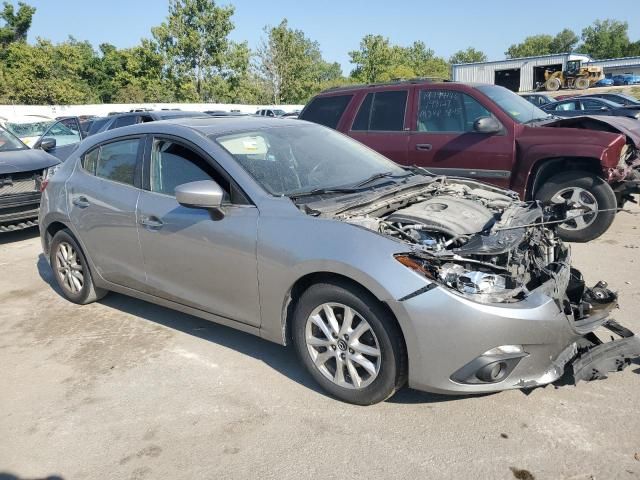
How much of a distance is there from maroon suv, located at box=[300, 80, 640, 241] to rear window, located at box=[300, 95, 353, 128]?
0.28 metres

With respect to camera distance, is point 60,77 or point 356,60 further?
point 356,60

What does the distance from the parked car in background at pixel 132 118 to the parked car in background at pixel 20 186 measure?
1.79 meters

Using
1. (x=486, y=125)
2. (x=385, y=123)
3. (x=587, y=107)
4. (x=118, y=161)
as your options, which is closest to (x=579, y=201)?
(x=486, y=125)

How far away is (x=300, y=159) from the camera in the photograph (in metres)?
4.07

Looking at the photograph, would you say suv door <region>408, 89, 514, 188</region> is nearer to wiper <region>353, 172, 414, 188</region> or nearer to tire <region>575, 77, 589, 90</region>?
wiper <region>353, 172, 414, 188</region>

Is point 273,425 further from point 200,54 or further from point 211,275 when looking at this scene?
point 200,54

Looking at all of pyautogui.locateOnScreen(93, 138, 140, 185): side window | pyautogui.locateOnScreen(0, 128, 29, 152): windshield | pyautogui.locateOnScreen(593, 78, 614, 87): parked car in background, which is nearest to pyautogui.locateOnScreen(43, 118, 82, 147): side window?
pyautogui.locateOnScreen(0, 128, 29, 152): windshield

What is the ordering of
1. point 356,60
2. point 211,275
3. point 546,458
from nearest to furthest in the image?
point 546,458 → point 211,275 → point 356,60

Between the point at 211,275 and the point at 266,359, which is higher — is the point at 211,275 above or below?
above

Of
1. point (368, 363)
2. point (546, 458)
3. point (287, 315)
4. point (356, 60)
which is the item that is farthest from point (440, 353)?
point (356, 60)

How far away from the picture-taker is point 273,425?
10.3 feet

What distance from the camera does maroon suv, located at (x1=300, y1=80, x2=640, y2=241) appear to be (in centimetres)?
635

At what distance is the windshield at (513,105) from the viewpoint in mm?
6883

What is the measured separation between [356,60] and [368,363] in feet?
176
